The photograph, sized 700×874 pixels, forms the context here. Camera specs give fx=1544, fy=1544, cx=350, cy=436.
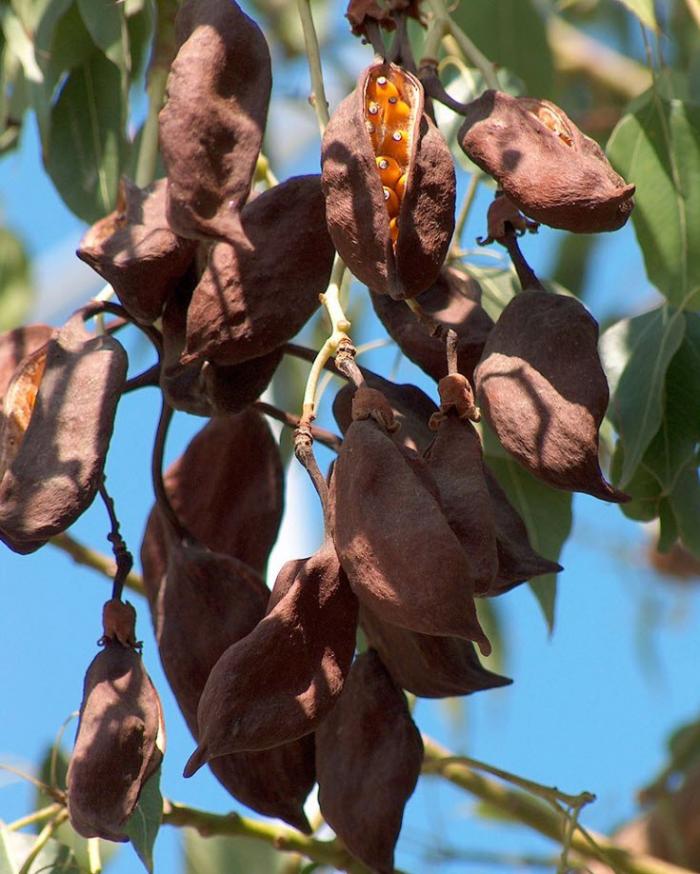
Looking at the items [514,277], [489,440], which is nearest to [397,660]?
[489,440]

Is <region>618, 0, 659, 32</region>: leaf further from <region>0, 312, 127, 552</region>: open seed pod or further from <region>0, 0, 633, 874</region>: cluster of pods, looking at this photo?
<region>0, 312, 127, 552</region>: open seed pod

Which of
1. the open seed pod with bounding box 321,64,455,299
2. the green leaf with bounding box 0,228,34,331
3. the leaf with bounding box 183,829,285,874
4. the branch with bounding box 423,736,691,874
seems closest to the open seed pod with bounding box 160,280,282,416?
the open seed pod with bounding box 321,64,455,299

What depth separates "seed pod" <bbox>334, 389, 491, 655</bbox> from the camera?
29.5 inches

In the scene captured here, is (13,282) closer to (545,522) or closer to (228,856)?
(228,856)

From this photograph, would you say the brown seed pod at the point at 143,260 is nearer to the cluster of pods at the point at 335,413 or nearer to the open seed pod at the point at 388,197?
the cluster of pods at the point at 335,413

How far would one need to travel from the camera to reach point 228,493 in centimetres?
109

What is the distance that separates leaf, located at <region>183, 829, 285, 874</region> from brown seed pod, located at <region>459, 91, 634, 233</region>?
801 millimetres

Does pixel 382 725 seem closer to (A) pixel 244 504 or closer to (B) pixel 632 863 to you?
(A) pixel 244 504

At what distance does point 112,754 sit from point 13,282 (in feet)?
3.37

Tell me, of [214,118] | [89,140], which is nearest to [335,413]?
[214,118]

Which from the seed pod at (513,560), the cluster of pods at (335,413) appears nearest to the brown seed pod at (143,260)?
the cluster of pods at (335,413)

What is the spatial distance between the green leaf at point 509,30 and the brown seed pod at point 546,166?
2.10ft

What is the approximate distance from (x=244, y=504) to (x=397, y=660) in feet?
0.64

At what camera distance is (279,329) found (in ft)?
2.95
